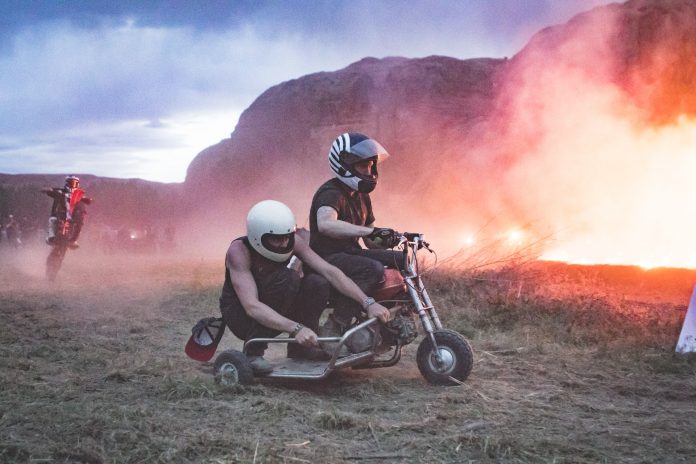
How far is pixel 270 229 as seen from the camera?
570cm

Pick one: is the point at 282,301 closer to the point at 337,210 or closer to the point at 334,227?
the point at 334,227

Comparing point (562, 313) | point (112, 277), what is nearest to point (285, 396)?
point (562, 313)

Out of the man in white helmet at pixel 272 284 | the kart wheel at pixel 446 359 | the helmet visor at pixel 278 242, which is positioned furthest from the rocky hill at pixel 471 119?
the helmet visor at pixel 278 242

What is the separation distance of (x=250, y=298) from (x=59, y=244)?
10630 millimetres

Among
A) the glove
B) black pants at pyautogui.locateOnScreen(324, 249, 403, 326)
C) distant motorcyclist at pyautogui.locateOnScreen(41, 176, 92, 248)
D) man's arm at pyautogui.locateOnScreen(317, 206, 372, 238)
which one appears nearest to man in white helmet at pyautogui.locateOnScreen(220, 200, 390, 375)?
black pants at pyautogui.locateOnScreen(324, 249, 403, 326)

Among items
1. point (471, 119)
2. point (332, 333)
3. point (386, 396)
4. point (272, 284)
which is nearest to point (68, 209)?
point (272, 284)

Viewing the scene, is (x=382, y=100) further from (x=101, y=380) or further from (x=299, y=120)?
(x=101, y=380)

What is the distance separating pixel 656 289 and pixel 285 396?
7.46 m

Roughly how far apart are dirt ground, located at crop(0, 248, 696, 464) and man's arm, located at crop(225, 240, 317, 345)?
1.65ft

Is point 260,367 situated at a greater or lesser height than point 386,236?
lesser

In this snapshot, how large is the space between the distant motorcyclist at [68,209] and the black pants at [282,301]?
395 inches

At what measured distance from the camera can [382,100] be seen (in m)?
47.0

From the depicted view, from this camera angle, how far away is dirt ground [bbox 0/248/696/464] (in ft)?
13.0

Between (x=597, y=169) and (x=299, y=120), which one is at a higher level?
(x=299, y=120)
